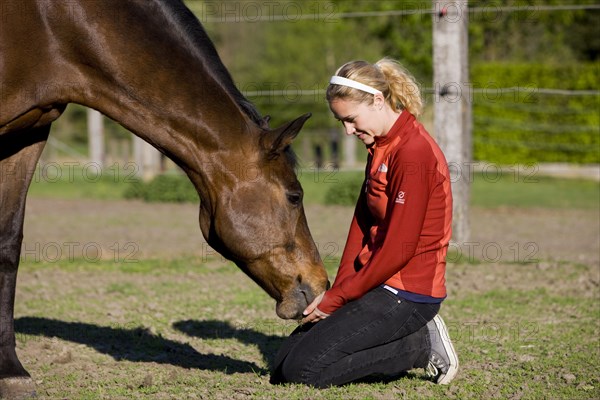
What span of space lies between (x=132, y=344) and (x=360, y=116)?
2048 mm

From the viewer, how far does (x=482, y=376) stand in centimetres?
387

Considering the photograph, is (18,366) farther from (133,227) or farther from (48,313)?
(133,227)

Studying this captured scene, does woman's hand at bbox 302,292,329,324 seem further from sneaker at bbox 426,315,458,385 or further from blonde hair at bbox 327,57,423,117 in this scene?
blonde hair at bbox 327,57,423,117

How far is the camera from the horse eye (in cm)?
353

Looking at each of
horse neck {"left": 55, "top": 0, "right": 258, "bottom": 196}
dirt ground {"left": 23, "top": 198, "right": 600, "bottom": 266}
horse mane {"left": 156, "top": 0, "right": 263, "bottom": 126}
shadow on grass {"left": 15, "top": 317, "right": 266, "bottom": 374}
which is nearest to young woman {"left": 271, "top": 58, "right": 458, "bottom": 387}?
horse mane {"left": 156, "top": 0, "right": 263, "bottom": 126}

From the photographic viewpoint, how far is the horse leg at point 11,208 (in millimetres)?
3906

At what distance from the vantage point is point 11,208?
4.00m

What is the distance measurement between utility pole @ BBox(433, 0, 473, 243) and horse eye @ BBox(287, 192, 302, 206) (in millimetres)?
4091

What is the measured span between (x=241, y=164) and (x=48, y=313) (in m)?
2.58

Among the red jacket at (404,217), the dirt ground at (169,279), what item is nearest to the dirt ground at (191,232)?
the dirt ground at (169,279)

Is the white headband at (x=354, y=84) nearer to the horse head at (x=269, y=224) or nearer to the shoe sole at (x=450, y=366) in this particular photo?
the horse head at (x=269, y=224)

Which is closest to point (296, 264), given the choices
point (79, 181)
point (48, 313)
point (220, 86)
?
point (220, 86)

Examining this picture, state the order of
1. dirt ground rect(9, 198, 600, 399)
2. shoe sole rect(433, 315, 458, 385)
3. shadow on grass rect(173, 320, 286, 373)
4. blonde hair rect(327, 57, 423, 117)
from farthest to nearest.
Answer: shadow on grass rect(173, 320, 286, 373) < dirt ground rect(9, 198, 600, 399) < shoe sole rect(433, 315, 458, 385) < blonde hair rect(327, 57, 423, 117)

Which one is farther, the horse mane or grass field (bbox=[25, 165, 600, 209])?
grass field (bbox=[25, 165, 600, 209])
